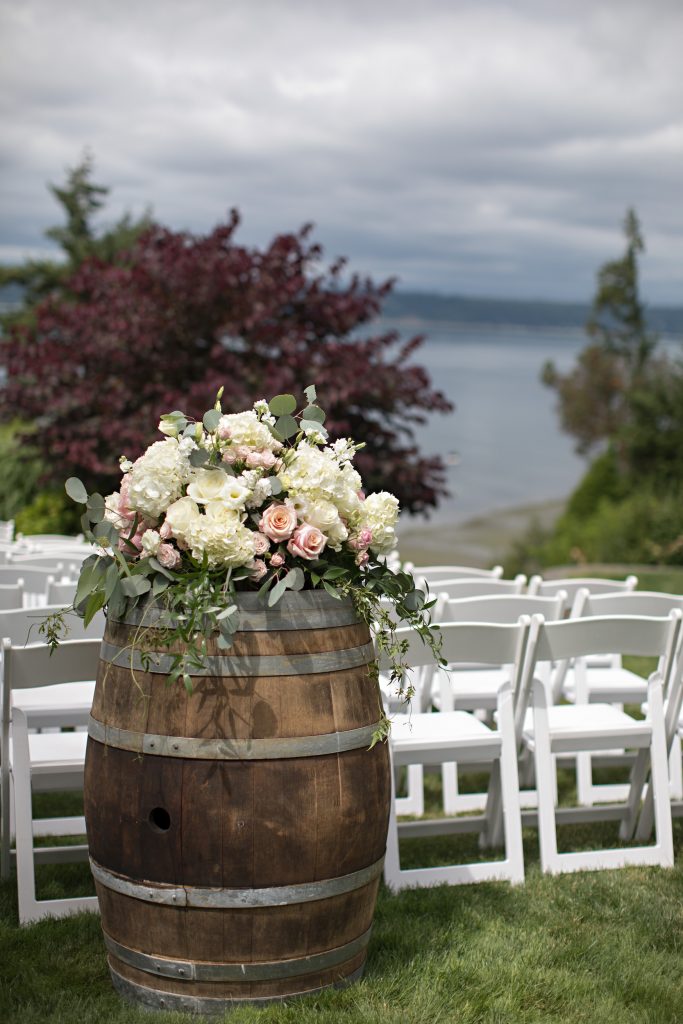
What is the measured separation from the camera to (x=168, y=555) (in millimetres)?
3516

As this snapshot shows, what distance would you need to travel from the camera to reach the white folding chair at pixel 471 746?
4578 mm

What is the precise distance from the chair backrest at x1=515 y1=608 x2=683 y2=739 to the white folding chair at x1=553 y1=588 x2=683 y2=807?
2.41 feet

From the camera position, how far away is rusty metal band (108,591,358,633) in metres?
3.50

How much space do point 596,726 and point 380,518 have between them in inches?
69.5

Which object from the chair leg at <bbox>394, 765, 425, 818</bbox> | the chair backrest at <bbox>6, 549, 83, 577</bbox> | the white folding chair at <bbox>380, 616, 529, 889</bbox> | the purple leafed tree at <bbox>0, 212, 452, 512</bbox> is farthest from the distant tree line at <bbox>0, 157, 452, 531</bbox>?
the white folding chair at <bbox>380, 616, 529, 889</bbox>

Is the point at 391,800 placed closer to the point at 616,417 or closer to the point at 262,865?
the point at 262,865

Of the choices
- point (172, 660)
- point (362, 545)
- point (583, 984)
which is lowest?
point (583, 984)

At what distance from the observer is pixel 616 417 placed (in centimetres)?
3834

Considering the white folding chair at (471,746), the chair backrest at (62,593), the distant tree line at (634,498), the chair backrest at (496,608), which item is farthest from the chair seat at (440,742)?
the distant tree line at (634,498)

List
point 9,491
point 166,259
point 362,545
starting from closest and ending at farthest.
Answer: point 362,545 < point 166,259 < point 9,491

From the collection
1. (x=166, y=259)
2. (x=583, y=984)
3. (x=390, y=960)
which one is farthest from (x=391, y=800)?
(x=166, y=259)

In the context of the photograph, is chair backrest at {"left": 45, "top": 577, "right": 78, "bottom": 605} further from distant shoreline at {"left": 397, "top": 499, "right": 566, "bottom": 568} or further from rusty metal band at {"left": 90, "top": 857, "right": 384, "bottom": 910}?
distant shoreline at {"left": 397, "top": 499, "right": 566, "bottom": 568}

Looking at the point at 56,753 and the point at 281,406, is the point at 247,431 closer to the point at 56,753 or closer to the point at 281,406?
the point at 281,406

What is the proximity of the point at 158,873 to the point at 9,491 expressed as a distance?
495 inches
